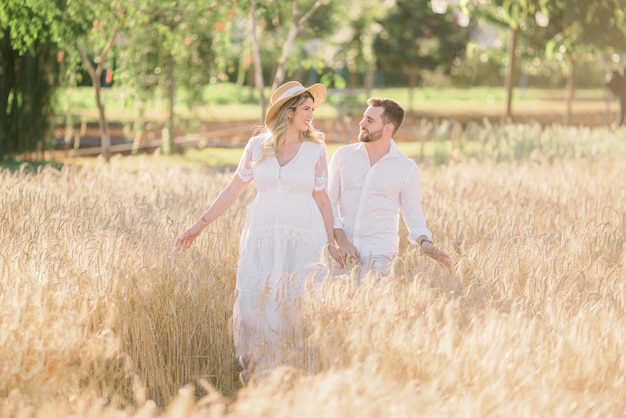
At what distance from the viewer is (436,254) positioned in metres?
4.93

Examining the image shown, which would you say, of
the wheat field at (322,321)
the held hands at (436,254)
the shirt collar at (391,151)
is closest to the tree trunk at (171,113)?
the wheat field at (322,321)

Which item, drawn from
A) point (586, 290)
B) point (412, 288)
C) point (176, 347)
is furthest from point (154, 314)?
point (586, 290)

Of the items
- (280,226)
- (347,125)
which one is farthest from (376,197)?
(347,125)

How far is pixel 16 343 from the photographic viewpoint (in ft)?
12.7

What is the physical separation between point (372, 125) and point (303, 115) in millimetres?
427

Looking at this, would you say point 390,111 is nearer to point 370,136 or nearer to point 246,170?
point 370,136

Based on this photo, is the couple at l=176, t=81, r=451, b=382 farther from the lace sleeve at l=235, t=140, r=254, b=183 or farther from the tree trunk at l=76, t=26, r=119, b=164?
the tree trunk at l=76, t=26, r=119, b=164

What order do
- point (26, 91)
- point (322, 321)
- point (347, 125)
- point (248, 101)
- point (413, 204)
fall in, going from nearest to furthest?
point (322, 321) < point (413, 204) < point (26, 91) < point (347, 125) < point (248, 101)

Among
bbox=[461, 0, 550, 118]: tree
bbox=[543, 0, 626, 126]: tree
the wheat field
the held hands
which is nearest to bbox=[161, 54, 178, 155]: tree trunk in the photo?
bbox=[461, 0, 550, 118]: tree

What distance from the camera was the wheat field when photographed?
11.1ft

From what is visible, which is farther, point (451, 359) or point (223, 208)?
point (223, 208)

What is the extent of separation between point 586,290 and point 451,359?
A: 4.29 ft

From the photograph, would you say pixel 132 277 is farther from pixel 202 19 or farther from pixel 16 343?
pixel 202 19

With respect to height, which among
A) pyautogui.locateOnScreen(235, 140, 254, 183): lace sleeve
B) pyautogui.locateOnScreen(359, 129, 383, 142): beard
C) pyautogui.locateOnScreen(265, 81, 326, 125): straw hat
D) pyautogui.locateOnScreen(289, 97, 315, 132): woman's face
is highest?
pyautogui.locateOnScreen(265, 81, 326, 125): straw hat
